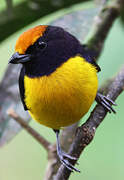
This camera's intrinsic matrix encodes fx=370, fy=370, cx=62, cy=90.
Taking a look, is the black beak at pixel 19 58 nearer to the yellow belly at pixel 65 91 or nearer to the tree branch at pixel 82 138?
the yellow belly at pixel 65 91

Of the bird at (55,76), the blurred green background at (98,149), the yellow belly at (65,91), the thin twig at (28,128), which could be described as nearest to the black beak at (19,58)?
the bird at (55,76)

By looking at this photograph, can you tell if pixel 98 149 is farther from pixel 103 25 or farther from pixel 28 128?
pixel 103 25

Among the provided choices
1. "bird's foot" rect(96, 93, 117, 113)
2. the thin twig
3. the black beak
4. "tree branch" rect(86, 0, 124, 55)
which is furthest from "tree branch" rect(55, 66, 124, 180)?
"tree branch" rect(86, 0, 124, 55)

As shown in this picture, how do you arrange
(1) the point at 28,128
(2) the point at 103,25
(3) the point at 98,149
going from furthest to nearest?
(3) the point at 98,149
(2) the point at 103,25
(1) the point at 28,128

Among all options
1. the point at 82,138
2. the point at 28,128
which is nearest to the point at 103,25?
the point at 28,128

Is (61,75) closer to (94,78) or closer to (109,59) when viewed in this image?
Result: (94,78)

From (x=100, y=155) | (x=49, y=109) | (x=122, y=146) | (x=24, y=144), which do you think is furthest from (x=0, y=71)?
(x=49, y=109)
